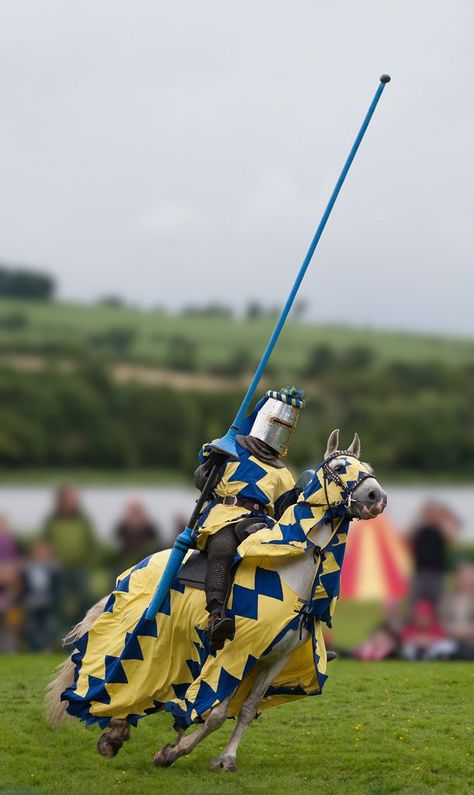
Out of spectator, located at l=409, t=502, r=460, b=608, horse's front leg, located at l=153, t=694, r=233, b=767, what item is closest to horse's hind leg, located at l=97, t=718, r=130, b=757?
horse's front leg, located at l=153, t=694, r=233, b=767

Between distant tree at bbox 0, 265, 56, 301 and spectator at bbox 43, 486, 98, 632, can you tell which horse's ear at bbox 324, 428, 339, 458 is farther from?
distant tree at bbox 0, 265, 56, 301

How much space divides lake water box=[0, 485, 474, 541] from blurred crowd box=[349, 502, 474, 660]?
3.71ft

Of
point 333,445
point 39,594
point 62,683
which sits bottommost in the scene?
point 39,594

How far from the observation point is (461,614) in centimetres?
1633

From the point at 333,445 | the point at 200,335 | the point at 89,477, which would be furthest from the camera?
the point at 200,335

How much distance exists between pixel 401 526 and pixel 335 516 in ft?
29.6

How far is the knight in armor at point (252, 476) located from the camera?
1005cm

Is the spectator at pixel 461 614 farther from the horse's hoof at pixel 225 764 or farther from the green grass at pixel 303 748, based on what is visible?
the horse's hoof at pixel 225 764

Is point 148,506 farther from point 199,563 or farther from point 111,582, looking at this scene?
point 199,563

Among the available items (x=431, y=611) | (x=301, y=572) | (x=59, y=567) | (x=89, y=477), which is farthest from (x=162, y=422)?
(x=301, y=572)

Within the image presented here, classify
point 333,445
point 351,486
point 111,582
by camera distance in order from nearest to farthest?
point 351,486
point 333,445
point 111,582

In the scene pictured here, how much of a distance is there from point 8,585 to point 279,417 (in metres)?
7.10

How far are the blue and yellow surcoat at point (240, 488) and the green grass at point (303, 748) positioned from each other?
1.70 meters

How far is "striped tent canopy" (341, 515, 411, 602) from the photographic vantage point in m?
17.7
